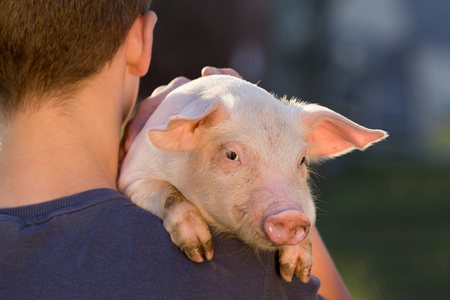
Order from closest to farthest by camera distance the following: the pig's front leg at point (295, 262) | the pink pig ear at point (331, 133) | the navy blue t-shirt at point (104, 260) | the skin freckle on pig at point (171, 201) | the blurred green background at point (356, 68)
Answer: the navy blue t-shirt at point (104, 260), the pig's front leg at point (295, 262), the skin freckle on pig at point (171, 201), the pink pig ear at point (331, 133), the blurred green background at point (356, 68)

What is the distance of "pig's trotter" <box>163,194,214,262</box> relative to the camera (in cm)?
139

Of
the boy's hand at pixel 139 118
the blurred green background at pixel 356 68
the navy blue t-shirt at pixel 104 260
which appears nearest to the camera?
the navy blue t-shirt at pixel 104 260

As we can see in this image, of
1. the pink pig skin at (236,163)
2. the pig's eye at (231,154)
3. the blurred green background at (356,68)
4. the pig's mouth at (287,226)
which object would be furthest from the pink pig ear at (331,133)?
the blurred green background at (356,68)

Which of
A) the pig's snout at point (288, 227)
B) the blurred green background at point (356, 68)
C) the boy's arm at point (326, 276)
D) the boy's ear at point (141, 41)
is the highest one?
the boy's ear at point (141, 41)

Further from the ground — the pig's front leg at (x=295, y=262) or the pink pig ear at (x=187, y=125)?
the pink pig ear at (x=187, y=125)

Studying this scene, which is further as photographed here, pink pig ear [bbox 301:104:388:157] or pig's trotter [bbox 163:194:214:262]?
pink pig ear [bbox 301:104:388:157]

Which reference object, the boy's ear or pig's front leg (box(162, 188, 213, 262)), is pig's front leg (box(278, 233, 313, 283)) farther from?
the boy's ear

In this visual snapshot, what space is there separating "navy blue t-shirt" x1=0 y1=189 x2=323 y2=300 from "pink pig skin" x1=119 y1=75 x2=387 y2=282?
63 mm

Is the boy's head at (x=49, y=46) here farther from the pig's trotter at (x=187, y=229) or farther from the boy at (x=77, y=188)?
the pig's trotter at (x=187, y=229)

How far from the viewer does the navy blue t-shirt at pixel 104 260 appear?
1285 millimetres

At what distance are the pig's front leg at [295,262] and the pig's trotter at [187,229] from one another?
182 millimetres

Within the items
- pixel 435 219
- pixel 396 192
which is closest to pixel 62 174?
pixel 435 219

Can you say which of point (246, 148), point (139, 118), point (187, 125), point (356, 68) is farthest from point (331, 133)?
point (356, 68)

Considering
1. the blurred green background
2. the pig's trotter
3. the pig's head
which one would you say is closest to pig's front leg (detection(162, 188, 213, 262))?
the pig's trotter
